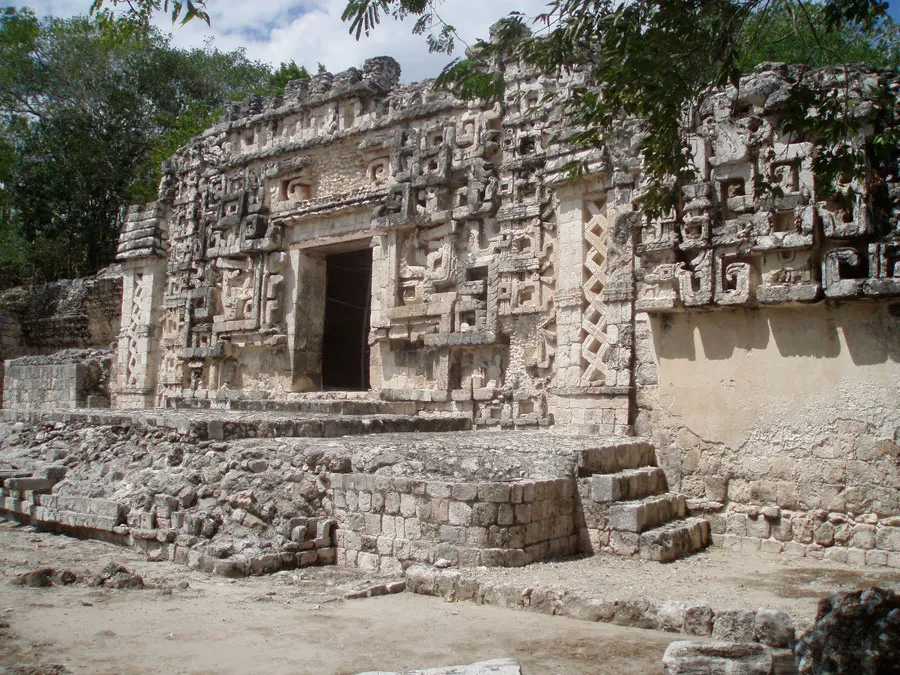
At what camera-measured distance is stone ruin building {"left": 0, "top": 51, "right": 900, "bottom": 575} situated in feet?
18.5

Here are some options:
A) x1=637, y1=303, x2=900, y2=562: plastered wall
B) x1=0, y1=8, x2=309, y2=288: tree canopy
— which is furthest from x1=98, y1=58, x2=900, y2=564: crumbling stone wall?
x1=0, y1=8, x2=309, y2=288: tree canopy

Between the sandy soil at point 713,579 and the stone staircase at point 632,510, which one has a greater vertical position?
the stone staircase at point 632,510

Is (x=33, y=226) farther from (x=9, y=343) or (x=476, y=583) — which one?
(x=476, y=583)

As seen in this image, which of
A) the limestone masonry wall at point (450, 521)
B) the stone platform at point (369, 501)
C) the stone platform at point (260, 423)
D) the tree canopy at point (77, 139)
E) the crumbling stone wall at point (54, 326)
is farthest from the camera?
the tree canopy at point (77, 139)

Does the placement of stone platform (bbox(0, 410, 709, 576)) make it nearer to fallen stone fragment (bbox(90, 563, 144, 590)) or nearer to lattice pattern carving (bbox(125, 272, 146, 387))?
fallen stone fragment (bbox(90, 563, 144, 590))

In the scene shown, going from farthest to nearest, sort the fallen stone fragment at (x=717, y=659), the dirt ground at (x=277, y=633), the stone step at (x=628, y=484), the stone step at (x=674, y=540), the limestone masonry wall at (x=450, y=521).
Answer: the stone step at (x=628, y=484) → the stone step at (x=674, y=540) → the limestone masonry wall at (x=450, y=521) → the dirt ground at (x=277, y=633) → the fallen stone fragment at (x=717, y=659)

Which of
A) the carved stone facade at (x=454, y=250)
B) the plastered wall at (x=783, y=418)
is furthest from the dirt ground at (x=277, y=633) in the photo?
the carved stone facade at (x=454, y=250)

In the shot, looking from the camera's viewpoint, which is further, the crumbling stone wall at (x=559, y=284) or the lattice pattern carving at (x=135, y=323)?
the lattice pattern carving at (x=135, y=323)

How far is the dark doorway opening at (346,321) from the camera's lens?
11883 mm

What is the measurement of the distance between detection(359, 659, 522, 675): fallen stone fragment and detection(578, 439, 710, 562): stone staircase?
8.28ft

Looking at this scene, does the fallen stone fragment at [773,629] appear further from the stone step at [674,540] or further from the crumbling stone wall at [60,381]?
the crumbling stone wall at [60,381]

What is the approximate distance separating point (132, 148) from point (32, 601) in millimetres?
19996

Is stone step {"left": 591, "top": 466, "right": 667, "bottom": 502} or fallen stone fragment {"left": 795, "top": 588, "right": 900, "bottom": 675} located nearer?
fallen stone fragment {"left": 795, "top": 588, "right": 900, "bottom": 675}

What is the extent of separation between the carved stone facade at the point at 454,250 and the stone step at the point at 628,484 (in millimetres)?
726
